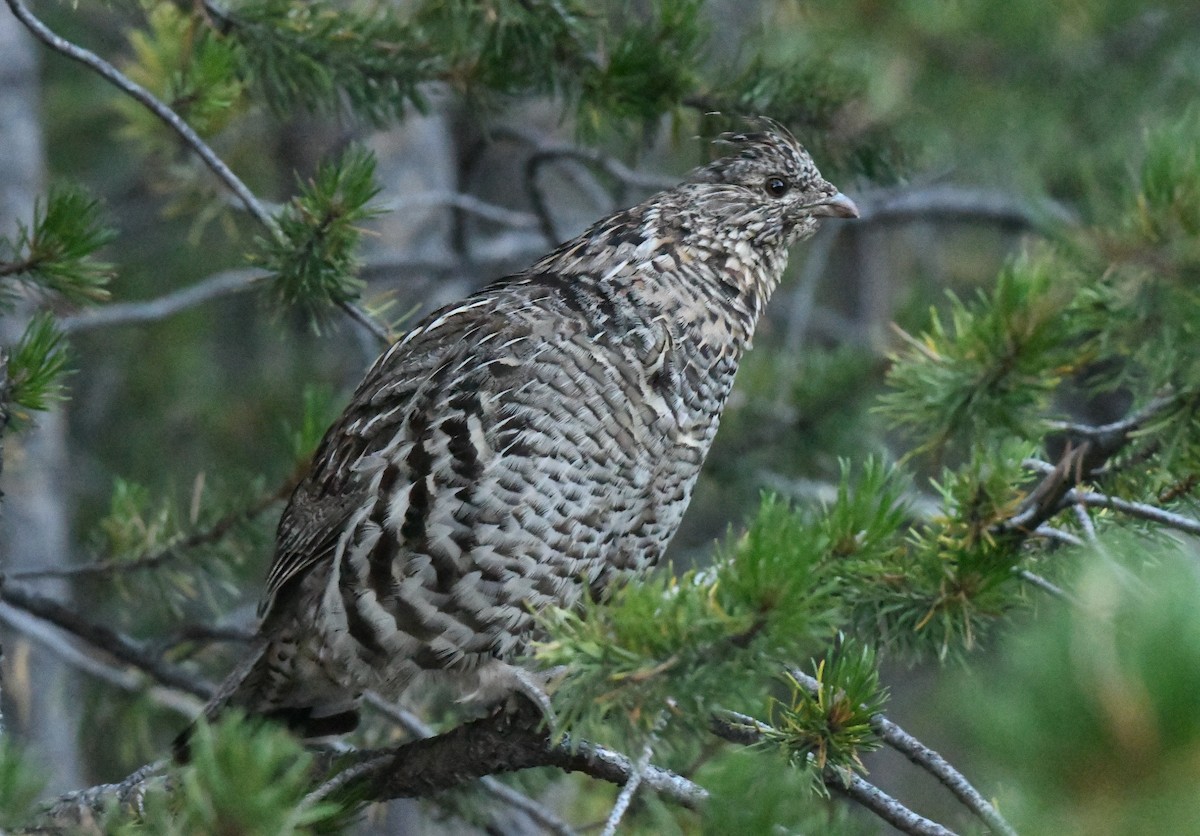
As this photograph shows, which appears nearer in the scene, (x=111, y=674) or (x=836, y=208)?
(x=836, y=208)

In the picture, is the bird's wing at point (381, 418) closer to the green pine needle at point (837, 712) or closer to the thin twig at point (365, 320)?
the thin twig at point (365, 320)

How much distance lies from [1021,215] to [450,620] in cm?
364

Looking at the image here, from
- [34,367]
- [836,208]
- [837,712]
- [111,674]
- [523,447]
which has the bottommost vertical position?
[111,674]

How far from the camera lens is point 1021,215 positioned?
5.34 m

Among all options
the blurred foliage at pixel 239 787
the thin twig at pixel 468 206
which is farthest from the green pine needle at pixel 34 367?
the thin twig at pixel 468 206

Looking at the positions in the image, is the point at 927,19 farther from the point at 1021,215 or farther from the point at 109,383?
the point at 109,383

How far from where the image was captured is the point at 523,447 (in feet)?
8.16

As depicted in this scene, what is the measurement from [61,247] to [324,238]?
459mm

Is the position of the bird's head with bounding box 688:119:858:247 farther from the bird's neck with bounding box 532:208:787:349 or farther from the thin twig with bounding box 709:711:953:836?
the thin twig with bounding box 709:711:953:836

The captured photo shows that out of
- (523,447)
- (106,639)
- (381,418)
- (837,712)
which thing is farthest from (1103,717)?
(106,639)

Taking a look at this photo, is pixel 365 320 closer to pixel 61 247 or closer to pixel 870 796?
pixel 61 247

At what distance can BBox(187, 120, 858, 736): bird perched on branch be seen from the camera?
8.20 feet

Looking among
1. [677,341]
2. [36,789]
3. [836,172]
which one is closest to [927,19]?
[836,172]

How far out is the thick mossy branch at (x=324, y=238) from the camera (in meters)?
2.42
